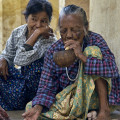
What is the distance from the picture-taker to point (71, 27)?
2.97 meters

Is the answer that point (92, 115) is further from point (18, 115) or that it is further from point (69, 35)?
point (18, 115)

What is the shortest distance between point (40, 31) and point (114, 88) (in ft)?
4.12

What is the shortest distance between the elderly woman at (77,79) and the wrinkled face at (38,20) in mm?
686

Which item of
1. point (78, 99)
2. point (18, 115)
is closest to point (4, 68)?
point (18, 115)

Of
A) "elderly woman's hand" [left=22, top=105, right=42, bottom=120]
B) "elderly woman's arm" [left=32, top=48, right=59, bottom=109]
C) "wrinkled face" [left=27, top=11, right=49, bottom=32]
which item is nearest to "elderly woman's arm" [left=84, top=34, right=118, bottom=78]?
"elderly woman's arm" [left=32, top=48, right=59, bottom=109]

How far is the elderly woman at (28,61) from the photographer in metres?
3.70

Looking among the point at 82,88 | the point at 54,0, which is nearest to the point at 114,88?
the point at 82,88

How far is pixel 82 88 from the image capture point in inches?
113

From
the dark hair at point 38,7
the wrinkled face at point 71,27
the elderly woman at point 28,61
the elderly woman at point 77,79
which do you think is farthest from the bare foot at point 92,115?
the dark hair at point 38,7

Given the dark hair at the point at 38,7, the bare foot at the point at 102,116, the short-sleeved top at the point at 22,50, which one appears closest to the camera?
the bare foot at the point at 102,116

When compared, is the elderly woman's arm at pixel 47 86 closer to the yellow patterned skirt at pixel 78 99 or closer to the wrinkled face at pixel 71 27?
the yellow patterned skirt at pixel 78 99

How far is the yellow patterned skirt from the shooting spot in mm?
2822

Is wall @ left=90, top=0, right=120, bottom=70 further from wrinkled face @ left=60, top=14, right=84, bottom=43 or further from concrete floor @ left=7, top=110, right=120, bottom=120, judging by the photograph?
wrinkled face @ left=60, top=14, right=84, bottom=43

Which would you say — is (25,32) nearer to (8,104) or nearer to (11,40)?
(11,40)
